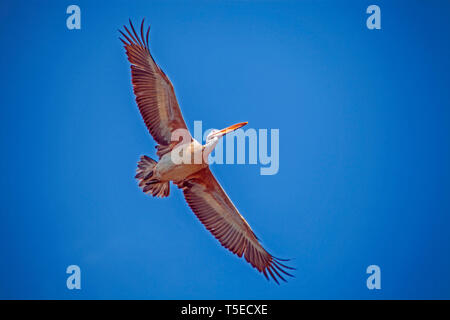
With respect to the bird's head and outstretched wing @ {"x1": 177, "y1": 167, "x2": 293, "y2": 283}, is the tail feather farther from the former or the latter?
the bird's head

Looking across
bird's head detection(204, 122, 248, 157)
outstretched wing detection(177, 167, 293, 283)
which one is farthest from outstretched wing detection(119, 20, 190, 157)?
outstretched wing detection(177, 167, 293, 283)

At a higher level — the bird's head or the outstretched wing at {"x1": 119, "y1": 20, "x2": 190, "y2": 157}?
the outstretched wing at {"x1": 119, "y1": 20, "x2": 190, "y2": 157}

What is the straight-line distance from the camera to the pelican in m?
7.64

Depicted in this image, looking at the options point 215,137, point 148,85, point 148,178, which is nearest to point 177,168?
point 148,178

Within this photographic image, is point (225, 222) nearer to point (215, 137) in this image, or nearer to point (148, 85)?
point (215, 137)

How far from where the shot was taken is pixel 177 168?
25.3ft

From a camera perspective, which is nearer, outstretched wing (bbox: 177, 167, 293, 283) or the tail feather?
the tail feather

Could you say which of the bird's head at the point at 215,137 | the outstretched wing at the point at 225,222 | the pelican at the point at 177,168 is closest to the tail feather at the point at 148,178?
the pelican at the point at 177,168

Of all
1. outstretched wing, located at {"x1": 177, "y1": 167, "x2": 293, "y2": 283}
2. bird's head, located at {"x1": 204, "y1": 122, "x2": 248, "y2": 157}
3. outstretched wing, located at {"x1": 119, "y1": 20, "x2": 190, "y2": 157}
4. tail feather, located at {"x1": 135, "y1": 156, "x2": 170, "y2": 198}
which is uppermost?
outstretched wing, located at {"x1": 119, "y1": 20, "x2": 190, "y2": 157}

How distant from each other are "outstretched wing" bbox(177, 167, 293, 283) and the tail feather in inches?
15.4

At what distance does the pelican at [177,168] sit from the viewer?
7.64m
